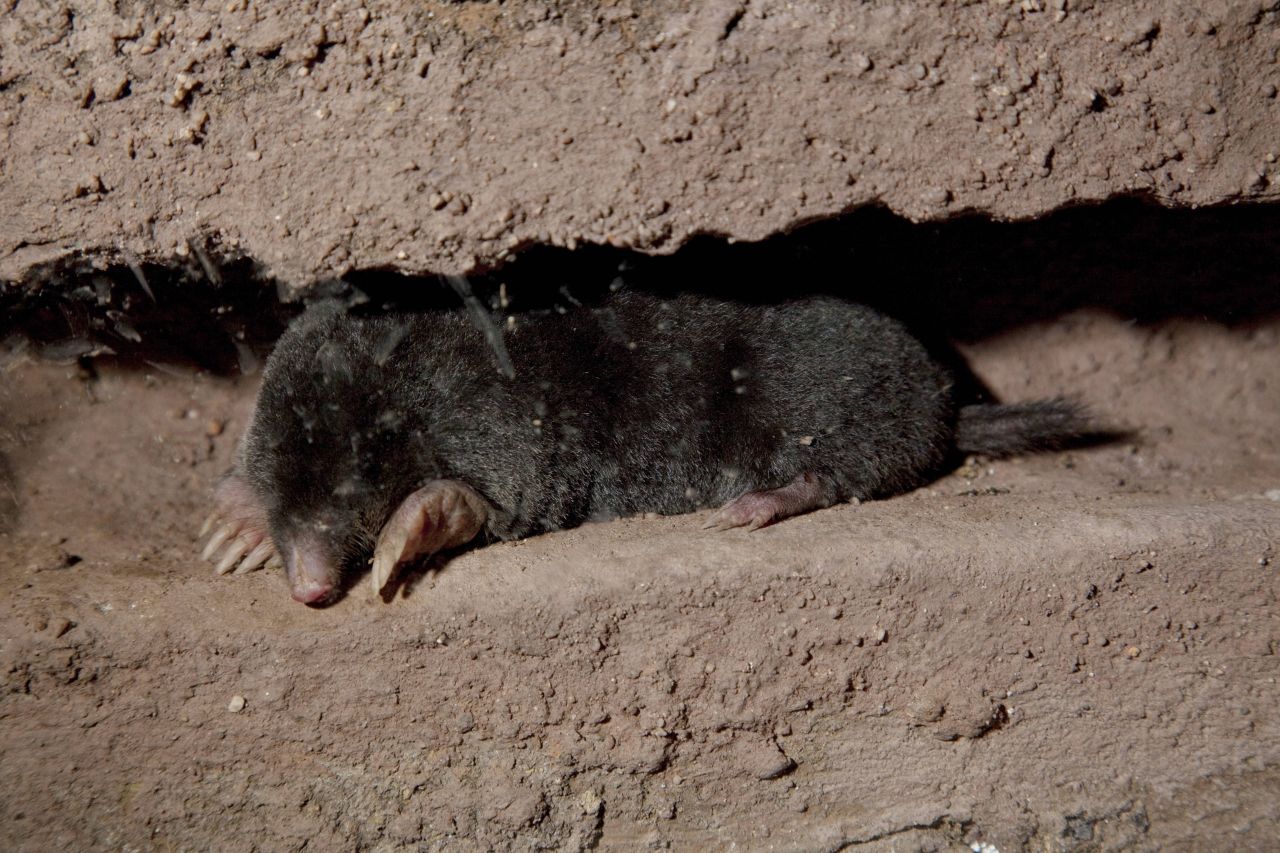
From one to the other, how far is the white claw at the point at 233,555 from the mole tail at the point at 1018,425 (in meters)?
2.34

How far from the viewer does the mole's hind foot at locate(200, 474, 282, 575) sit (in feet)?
8.80

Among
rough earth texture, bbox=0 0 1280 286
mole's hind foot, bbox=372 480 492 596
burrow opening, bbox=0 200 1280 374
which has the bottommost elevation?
mole's hind foot, bbox=372 480 492 596

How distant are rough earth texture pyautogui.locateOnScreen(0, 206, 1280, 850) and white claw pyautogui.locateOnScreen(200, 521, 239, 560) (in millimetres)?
129

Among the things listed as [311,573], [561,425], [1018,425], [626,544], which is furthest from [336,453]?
[1018,425]

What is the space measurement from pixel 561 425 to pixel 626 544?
1.39 feet

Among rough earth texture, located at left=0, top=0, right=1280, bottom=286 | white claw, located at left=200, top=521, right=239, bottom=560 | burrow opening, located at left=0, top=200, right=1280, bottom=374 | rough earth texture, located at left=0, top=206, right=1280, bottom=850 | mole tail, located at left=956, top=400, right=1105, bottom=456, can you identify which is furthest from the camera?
mole tail, located at left=956, top=400, right=1105, bottom=456

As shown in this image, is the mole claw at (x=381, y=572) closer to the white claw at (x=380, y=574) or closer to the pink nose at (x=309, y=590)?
the white claw at (x=380, y=574)

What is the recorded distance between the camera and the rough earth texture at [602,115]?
204cm

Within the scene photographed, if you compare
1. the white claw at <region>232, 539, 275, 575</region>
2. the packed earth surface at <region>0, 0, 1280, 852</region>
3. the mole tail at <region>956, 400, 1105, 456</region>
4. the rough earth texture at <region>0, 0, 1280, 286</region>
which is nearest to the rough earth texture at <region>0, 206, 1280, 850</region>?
the packed earth surface at <region>0, 0, 1280, 852</region>

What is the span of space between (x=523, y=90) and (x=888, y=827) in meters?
2.22

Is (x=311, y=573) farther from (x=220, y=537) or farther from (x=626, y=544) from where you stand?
(x=626, y=544)

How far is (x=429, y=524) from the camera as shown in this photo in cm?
239

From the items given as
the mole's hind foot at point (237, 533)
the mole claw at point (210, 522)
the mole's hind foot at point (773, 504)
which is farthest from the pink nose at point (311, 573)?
the mole's hind foot at point (773, 504)

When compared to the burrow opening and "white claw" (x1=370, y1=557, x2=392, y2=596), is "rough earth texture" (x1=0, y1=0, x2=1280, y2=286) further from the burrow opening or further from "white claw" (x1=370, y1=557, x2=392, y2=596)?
"white claw" (x1=370, y1=557, x2=392, y2=596)
